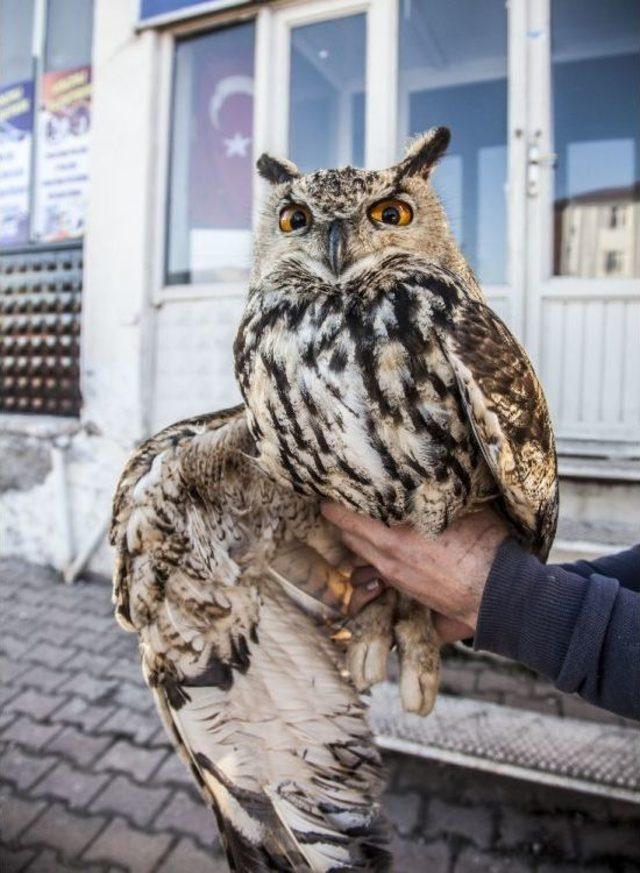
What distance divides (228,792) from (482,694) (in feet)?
6.01

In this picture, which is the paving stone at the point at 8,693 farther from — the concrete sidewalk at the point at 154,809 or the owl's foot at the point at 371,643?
the owl's foot at the point at 371,643

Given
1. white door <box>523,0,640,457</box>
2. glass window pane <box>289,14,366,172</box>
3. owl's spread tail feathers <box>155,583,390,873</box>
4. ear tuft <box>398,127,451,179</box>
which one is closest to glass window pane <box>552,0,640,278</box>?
white door <box>523,0,640,457</box>

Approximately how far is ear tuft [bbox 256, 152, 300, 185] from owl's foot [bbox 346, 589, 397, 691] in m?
1.17

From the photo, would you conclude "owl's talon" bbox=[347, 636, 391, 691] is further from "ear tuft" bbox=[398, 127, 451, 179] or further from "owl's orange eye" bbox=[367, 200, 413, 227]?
"ear tuft" bbox=[398, 127, 451, 179]

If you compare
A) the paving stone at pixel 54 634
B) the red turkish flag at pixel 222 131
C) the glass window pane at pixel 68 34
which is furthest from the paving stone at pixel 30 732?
the glass window pane at pixel 68 34

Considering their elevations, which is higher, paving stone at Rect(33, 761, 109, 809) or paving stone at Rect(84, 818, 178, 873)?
paving stone at Rect(33, 761, 109, 809)

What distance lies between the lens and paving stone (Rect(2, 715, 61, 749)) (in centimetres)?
286

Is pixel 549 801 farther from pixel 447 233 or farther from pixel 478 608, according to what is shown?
pixel 447 233

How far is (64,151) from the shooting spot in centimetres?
461

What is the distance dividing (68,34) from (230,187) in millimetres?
1740

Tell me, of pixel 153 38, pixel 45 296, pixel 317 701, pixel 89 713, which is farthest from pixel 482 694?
pixel 153 38

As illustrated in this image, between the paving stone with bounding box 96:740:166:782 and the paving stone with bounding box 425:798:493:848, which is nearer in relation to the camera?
the paving stone with bounding box 425:798:493:848

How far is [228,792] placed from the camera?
162 centimetres

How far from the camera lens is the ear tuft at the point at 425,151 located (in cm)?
155
